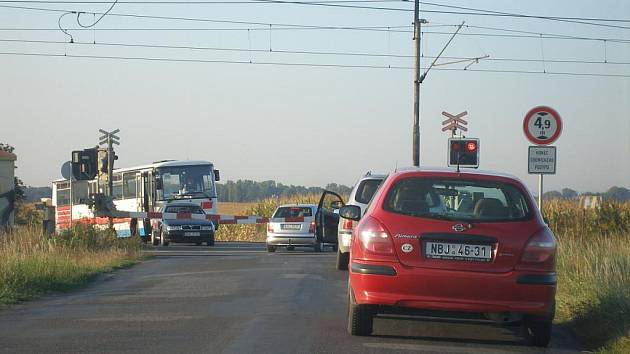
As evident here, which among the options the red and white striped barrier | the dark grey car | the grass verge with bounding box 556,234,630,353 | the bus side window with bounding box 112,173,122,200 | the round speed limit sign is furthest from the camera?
Result: the bus side window with bounding box 112,173,122,200

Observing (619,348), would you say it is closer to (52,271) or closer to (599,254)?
(599,254)

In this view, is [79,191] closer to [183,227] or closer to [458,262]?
[183,227]

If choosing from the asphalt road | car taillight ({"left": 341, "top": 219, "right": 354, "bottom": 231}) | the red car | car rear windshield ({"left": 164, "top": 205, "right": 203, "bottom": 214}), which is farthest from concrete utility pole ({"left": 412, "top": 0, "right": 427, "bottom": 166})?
the red car

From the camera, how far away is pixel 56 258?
18484 mm

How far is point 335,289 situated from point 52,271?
16.0ft

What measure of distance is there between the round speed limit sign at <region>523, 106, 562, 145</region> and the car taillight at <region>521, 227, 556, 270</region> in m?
7.76

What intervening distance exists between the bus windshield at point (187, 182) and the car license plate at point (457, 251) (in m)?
30.1

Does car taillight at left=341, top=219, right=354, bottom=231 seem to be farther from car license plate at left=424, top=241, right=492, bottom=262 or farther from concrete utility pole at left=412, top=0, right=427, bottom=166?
concrete utility pole at left=412, top=0, right=427, bottom=166

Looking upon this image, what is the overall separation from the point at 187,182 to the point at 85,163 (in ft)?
40.4

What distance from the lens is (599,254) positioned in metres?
15.8

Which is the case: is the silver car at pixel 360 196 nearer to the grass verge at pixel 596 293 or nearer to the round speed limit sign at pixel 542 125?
the round speed limit sign at pixel 542 125

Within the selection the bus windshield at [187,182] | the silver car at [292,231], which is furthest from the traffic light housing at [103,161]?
the bus windshield at [187,182]

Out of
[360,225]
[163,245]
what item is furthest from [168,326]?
[163,245]

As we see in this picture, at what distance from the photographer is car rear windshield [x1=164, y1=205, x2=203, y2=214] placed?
3500 centimetres
